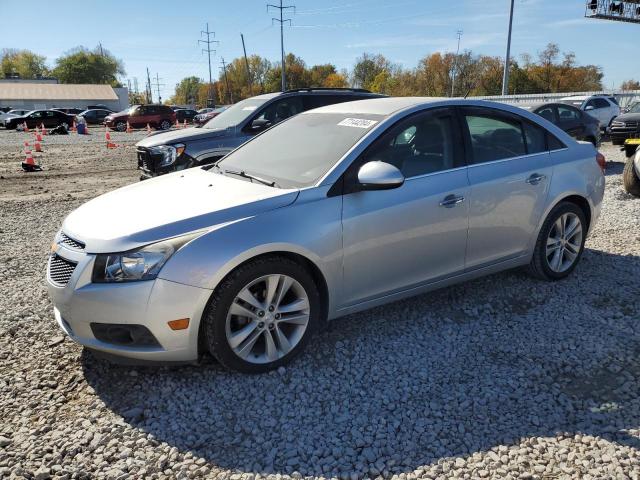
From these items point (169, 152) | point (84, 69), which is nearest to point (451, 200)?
point (169, 152)

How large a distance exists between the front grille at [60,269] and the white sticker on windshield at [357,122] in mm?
2144

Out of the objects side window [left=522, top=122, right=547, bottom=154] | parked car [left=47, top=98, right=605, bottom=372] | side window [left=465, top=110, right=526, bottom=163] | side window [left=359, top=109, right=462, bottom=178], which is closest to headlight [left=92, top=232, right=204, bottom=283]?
parked car [left=47, top=98, right=605, bottom=372]

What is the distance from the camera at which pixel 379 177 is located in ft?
10.8

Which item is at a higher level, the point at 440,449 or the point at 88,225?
the point at 88,225

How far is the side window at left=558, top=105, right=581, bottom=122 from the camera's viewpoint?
39.7 feet

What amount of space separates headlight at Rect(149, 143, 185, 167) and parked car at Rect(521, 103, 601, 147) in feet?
26.9

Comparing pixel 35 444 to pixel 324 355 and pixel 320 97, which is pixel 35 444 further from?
pixel 320 97

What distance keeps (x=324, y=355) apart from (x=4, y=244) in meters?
4.95

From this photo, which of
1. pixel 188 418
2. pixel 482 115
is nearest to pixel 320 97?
pixel 482 115

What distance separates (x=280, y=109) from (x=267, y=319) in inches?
224

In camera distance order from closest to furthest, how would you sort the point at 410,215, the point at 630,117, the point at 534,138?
the point at 410,215
the point at 534,138
the point at 630,117

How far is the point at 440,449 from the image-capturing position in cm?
262

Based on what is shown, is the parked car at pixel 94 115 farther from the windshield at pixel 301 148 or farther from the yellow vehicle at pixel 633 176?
the windshield at pixel 301 148

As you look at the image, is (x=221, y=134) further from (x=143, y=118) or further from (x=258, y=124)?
(x=143, y=118)
